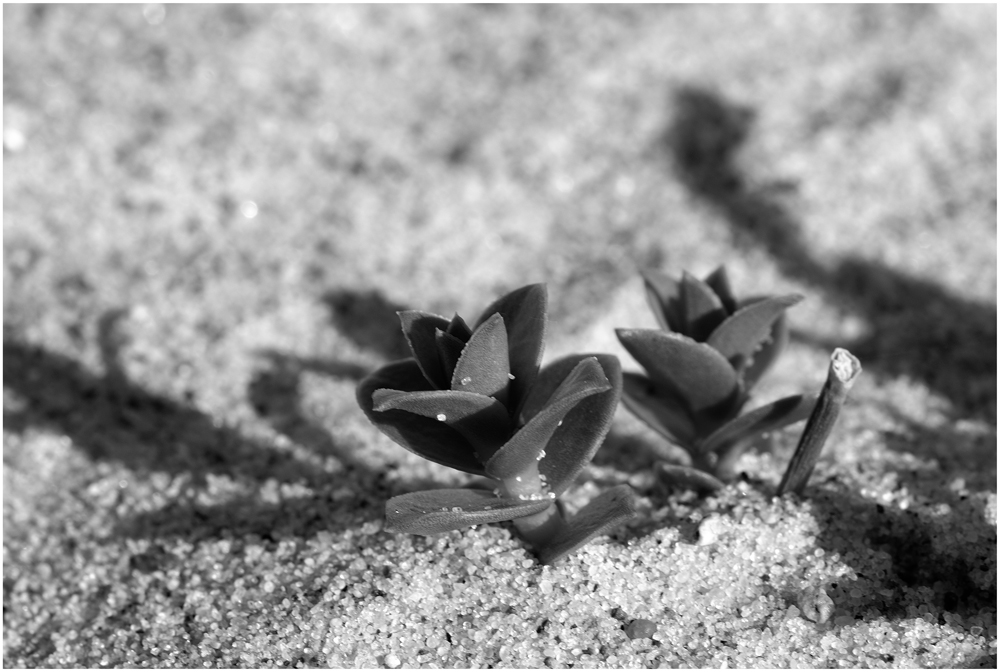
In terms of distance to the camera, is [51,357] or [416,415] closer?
[416,415]

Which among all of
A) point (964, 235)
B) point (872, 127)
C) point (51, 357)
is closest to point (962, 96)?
point (872, 127)

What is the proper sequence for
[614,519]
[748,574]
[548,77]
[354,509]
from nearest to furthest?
[614,519] → [748,574] → [354,509] → [548,77]

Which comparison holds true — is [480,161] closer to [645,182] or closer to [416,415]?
[645,182]

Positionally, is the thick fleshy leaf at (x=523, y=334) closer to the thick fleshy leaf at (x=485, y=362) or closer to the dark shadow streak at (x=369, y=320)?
the thick fleshy leaf at (x=485, y=362)

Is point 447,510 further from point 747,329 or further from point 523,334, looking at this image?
point 747,329

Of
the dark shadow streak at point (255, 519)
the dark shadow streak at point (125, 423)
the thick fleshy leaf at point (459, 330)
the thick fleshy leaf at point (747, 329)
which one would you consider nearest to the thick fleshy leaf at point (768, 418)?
the thick fleshy leaf at point (747, 329)

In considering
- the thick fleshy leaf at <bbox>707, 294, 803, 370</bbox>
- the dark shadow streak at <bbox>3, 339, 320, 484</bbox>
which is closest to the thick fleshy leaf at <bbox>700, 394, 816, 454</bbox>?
the thick fleshy leaf at <bbox>707, 294, 803, 370</bbox>

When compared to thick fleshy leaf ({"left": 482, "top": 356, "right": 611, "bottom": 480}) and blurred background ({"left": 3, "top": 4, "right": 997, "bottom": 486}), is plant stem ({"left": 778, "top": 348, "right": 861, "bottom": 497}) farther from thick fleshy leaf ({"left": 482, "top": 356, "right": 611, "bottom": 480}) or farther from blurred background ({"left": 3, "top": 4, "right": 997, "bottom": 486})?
blurred background ({"left": 3, "top": 4, "right": 997, "bottom": 486})

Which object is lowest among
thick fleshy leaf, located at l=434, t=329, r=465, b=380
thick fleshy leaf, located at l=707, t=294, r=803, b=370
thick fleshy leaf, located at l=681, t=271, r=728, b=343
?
thick fleshy leaf, located at l=434, t=329, r=465, b=380
